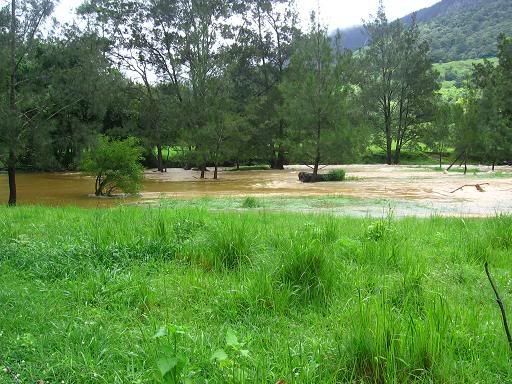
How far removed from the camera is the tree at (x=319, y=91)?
2830 centimetres

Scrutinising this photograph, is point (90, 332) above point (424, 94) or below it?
below

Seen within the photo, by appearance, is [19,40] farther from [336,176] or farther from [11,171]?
[336,176]

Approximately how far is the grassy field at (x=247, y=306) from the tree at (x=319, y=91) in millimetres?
23071

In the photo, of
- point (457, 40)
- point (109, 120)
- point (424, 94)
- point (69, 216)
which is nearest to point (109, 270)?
point (69, 216)

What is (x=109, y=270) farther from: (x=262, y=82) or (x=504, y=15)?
(x=504, y=15)

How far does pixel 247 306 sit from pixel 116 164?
58.7 feet

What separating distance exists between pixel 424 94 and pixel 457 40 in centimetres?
9945

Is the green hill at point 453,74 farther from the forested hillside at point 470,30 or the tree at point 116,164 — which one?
the tree at point 116,164

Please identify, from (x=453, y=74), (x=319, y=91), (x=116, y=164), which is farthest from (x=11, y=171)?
(x=453, y=74)

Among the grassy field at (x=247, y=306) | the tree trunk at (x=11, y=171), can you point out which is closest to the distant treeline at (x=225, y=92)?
the tree trunk at (x=11, y=171)

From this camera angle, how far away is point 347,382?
2.31 m

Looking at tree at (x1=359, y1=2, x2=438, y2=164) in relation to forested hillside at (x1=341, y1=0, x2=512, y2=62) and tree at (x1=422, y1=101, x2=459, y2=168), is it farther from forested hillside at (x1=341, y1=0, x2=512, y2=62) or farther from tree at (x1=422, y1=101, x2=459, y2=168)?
forested hillside at (x1=341, y1=0, x2=512, y2=62)

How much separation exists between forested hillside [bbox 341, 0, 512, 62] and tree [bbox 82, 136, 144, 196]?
3914 inches

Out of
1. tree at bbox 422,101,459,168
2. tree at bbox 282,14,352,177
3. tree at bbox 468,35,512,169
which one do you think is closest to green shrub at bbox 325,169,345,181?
tree at bbox 282,14,352,177
